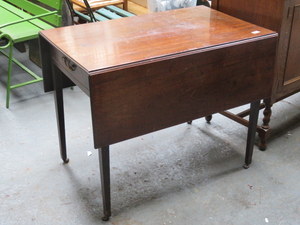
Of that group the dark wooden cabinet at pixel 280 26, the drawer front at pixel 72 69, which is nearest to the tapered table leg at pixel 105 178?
the drawer front at pixel 72 69

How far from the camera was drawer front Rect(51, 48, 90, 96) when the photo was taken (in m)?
1.71

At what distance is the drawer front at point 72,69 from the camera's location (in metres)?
1.71

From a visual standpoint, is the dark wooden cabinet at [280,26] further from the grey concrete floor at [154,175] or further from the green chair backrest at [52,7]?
the green chair backrest at [52,7]

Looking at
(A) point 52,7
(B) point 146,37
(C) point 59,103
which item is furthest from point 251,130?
(A) point 52,7

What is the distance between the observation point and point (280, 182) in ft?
7.59

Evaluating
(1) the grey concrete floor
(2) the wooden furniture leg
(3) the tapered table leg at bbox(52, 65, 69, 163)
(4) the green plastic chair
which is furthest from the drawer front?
(2) the wooden furniture leg


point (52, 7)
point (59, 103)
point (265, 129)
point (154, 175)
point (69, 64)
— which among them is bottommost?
point (154, 175)

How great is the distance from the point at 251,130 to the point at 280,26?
583 millimetres

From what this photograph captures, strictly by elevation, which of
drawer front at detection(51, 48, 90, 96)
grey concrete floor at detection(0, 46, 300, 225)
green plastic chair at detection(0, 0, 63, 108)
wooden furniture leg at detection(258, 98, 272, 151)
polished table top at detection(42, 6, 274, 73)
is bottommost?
grey concrete floor at detection(0, 46, 300, 225)

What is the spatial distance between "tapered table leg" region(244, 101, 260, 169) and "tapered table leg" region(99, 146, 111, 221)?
34.2 inches

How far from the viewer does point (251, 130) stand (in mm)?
2338

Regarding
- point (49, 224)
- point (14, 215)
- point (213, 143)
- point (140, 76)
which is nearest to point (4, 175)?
point (14, 215)

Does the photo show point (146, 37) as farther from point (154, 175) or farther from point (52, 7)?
point (52, 7)

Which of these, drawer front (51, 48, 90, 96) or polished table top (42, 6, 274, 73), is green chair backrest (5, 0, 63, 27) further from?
drawer front (51, 48, 90, 96)
